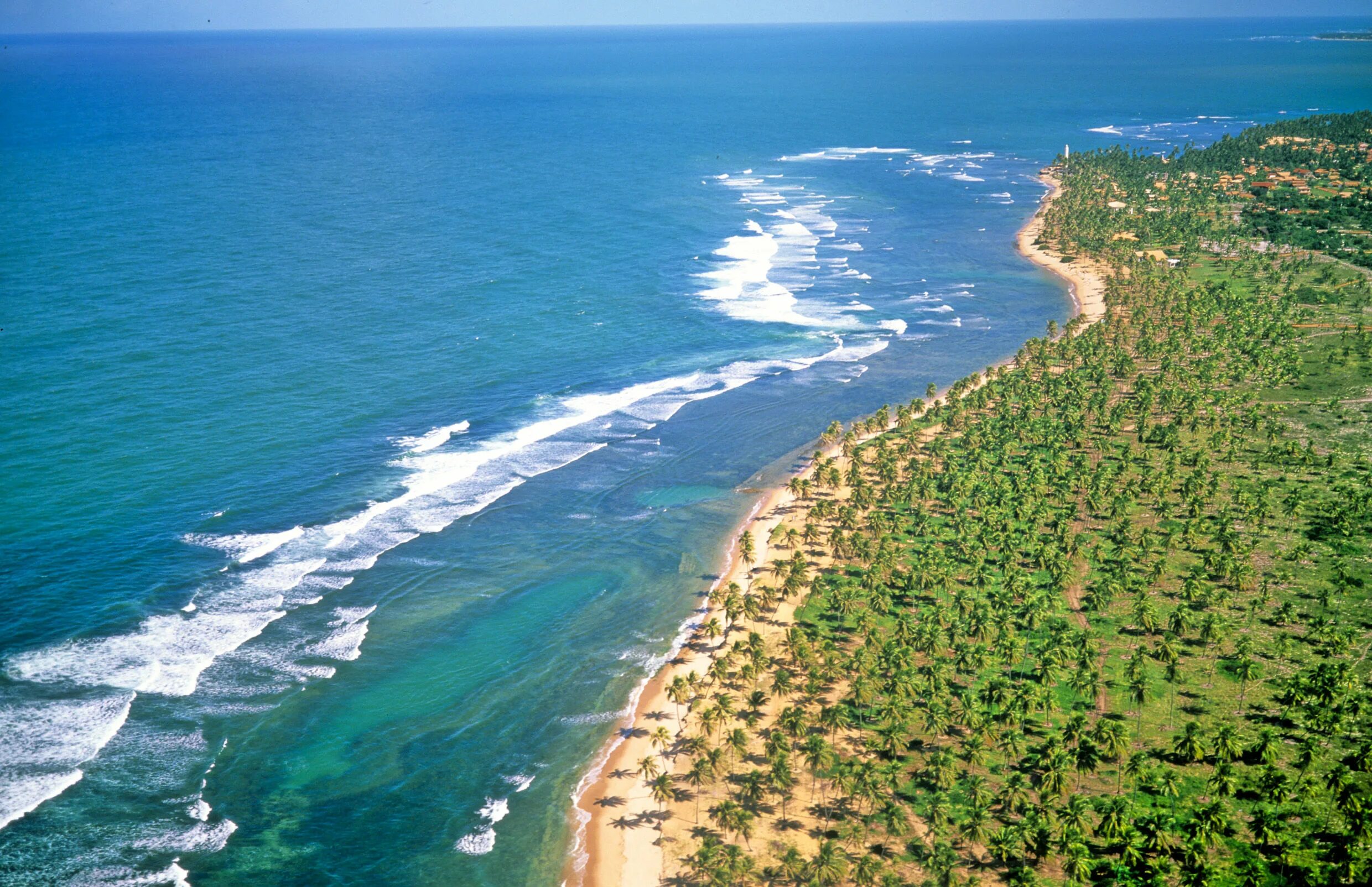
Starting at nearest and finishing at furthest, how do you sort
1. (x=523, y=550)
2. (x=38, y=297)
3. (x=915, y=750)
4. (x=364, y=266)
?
(x=915, y=750) → (x=523, y=550) → (x=38, y=297) → (x=364, y=266)

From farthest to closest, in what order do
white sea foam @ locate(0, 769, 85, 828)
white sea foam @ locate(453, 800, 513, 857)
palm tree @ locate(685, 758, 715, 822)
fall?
palm tree @ locate(685, 758, 715, 822), white sea foam @ locate(0, 769, 85, 828), white sea foam @ locate(453, 800, 513, 857)

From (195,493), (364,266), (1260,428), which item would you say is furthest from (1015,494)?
(364,266)

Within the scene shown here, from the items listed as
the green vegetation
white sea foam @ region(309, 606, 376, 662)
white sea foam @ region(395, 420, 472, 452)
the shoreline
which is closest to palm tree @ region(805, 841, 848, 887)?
the green vegetation

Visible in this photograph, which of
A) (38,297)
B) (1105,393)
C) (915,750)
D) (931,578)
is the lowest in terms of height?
(915,750)

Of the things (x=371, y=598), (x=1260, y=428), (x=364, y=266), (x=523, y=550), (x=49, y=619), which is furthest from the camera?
(x=364, y=266)

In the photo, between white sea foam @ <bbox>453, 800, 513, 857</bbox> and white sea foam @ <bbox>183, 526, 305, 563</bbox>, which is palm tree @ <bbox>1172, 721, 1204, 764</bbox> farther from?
white sea foam @ <bbox>183, 526, 305, 563</bbox>

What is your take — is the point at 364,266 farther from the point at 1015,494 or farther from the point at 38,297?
the point at 1015,494
